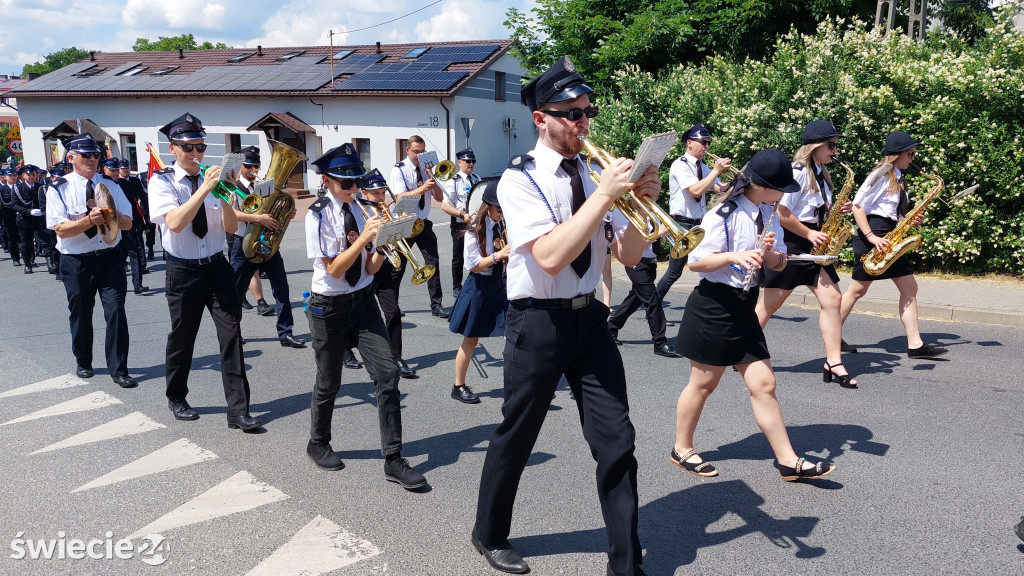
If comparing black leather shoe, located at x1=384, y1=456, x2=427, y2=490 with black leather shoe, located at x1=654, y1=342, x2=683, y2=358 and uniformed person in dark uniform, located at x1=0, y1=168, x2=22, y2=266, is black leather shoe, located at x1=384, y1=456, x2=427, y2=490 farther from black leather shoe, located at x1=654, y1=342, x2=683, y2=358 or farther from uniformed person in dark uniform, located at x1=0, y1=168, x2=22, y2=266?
uniformed person in dark uniform, located at x1=0, y1=168, x2=22, y2=266

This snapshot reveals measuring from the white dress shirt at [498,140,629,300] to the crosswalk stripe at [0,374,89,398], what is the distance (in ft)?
16.3

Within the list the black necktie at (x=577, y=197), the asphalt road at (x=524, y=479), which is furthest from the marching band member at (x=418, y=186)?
the black necktie at (x=577, y=197)

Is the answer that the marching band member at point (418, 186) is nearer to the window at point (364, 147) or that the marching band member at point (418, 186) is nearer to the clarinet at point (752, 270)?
the clarinet at point (752, 270)

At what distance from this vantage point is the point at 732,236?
420 centimetres

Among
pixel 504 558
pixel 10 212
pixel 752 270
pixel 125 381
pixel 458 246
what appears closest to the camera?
pixel 504 558

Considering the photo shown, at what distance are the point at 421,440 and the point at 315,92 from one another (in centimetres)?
2728

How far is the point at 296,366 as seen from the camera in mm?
6988

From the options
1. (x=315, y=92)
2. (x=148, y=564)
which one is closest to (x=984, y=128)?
(x=148, y=564)

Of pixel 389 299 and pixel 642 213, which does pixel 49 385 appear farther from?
pixel 642 213

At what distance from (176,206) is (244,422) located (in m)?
1.56

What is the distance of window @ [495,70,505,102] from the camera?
105 ft

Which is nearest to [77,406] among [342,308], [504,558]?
[342,308]

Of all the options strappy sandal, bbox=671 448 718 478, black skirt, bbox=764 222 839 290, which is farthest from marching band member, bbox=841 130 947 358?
strappy sandal, bbox=671 448 718 478

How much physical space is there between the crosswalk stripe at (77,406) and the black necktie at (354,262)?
107 inches
